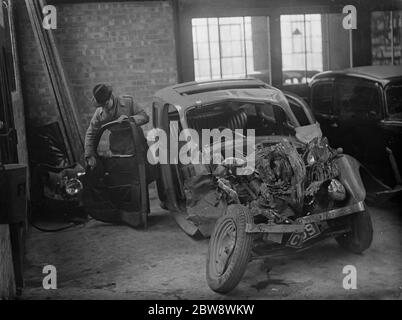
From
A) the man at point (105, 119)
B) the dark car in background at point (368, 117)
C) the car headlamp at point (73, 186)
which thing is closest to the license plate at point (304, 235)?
the dark car in background at point (368, 117)

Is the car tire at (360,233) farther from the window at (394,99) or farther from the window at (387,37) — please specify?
the window at (387,37)

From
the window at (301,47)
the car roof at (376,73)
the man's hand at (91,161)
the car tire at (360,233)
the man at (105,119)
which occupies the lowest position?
the car tire at (360,233)

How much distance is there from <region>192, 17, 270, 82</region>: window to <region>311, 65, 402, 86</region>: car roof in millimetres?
1044

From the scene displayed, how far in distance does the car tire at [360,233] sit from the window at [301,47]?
2636 millimetres

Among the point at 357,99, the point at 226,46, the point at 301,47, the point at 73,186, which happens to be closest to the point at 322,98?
the point at 357,99

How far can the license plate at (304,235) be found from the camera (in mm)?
4109

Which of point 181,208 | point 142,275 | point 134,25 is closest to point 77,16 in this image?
point 134,25

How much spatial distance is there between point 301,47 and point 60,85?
3109mm

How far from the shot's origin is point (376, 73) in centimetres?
607

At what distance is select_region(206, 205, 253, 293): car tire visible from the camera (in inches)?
154

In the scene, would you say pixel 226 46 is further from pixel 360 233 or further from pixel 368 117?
pixel 360 233

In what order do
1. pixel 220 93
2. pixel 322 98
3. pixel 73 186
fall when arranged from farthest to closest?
pixel 322 98
pixel 73 186
pixel 220 93

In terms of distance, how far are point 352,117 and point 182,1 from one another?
2.59 m

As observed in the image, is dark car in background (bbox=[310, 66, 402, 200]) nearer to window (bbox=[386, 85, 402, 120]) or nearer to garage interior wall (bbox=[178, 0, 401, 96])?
window (bbox=[386, 85, 402, 120])
